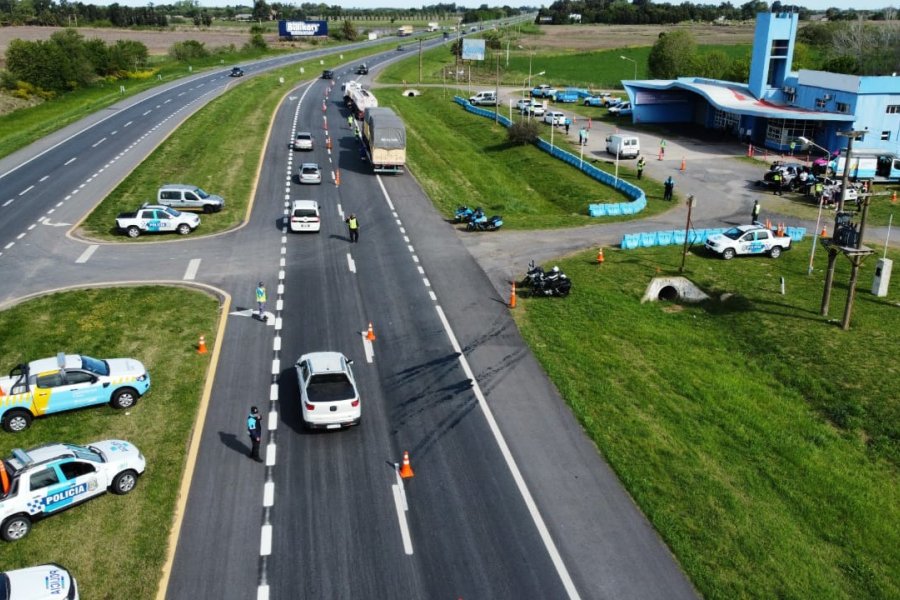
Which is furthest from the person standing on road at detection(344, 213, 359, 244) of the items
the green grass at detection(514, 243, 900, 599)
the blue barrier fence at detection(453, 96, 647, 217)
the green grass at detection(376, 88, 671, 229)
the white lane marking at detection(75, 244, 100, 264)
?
the blue barrier fence at detection(453, 96, 647, 217)

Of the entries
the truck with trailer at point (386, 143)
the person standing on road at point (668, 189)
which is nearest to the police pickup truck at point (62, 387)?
the truck with trailer at point (386, 143)

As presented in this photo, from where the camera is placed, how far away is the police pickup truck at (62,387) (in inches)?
891

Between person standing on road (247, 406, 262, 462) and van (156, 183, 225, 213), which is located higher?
van (156, 183, 225, 213)

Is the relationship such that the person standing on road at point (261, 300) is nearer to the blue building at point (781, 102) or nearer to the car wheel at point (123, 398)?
the car wheel at point (123, 398)

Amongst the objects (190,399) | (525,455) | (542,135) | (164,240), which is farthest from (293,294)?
(542,135)

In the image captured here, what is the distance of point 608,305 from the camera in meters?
33.7

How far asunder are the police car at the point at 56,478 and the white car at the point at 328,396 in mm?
4938

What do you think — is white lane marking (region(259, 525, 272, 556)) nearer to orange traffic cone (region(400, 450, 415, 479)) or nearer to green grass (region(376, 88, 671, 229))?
orange traffic cone (region(400, 450, 415, 479))

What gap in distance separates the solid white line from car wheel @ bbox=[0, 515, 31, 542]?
12698mm

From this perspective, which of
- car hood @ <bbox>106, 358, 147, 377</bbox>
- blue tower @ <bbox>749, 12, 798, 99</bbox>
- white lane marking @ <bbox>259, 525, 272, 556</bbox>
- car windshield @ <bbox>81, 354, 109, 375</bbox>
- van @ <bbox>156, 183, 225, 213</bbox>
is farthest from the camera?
blue tower @ <bbox>749, 12, 798, 99</bbox>

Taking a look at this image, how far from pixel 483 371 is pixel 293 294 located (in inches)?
435

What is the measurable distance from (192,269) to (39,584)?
23739 mm

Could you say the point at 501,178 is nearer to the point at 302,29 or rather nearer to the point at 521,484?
the point at 521,484

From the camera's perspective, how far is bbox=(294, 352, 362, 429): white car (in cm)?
2212
